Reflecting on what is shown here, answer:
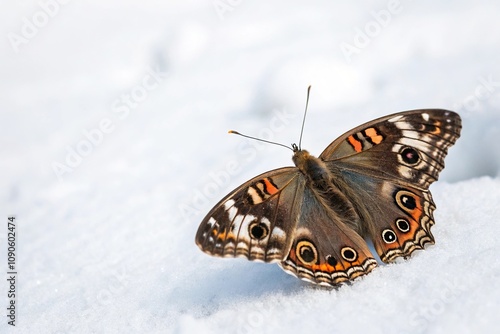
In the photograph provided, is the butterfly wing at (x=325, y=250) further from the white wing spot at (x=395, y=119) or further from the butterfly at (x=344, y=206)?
the white wing spot at (x=395, y=119)

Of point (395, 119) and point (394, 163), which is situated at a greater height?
point (395, 119)

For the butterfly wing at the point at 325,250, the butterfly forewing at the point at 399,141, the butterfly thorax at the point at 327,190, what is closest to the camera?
the butterfly wing at the point at 325,250

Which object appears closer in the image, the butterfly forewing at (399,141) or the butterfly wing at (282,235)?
the butterfly wing at (282,235)

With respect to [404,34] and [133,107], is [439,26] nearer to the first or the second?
[404,34]

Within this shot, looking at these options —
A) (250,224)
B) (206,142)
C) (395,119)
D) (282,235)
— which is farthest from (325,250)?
(206,142)

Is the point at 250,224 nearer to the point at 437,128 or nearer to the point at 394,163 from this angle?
the point at 394,163

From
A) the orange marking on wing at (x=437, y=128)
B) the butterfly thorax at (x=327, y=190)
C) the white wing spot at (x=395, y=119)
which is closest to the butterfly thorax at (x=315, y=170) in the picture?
the butterfly thorax at (x=327, y=190)

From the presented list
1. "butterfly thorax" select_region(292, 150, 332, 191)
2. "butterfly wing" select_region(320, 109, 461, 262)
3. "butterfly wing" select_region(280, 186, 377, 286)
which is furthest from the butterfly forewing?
"butterfly wing" select_region(280, 186, 377, 286)

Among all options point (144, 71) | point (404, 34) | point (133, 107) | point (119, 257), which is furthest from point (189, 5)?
point (119, 257)
